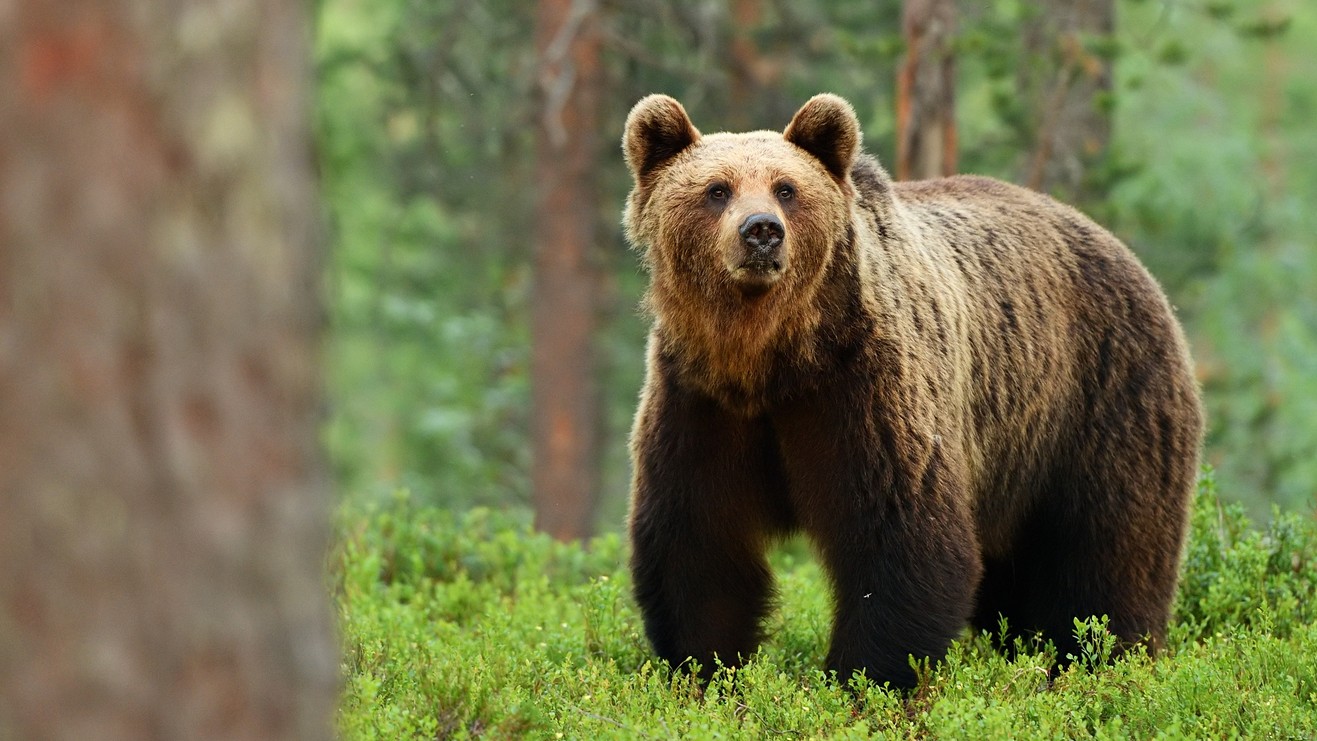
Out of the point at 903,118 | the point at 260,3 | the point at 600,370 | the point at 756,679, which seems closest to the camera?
the point at 260,3

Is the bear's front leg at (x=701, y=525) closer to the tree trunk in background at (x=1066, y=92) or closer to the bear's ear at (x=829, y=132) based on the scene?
the bear's ear at (x=829, y=132)

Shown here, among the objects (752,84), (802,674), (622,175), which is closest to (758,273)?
(802,674)

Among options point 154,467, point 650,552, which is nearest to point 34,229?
point 154,467

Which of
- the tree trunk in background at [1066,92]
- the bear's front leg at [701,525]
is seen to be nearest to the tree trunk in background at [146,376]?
the bear's front leg at [701,525]

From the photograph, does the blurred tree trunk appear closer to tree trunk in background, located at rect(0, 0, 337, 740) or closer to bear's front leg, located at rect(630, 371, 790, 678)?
bear's front leg, located at rect(630, 371, 790, 678)

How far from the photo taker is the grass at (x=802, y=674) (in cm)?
480

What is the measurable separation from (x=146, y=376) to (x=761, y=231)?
3.35m

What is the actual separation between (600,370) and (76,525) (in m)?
15.5

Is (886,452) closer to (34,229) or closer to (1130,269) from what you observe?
(1130,269)

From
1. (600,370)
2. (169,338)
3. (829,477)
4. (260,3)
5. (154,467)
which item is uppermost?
(260,3)

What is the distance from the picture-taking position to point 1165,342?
22.5ft

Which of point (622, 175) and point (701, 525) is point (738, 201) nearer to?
point (701, 525)

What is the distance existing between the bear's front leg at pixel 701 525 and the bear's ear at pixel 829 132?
3.72 ft

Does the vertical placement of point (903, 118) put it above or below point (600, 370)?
above
